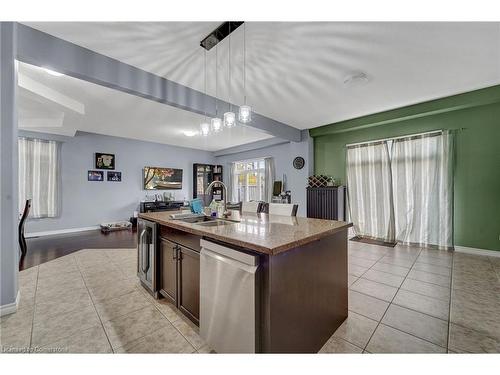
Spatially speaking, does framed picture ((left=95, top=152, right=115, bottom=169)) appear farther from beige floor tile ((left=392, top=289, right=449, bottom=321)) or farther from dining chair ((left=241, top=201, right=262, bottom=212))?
beige floor tile ((left=392, top=289, right=449, bottom=321))

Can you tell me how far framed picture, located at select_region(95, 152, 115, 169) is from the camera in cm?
577

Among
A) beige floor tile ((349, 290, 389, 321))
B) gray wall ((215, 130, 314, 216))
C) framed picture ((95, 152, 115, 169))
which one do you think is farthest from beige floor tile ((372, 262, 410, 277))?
framed picture ((95, 152, 115, 169))

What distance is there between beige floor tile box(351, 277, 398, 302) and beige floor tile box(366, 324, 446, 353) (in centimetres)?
58

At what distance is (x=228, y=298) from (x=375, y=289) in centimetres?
194

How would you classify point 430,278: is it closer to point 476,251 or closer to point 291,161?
point 476,251

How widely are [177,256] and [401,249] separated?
13.2ft

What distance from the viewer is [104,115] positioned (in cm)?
420

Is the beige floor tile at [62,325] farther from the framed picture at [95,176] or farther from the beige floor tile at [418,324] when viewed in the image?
the framed picture at [95,176]

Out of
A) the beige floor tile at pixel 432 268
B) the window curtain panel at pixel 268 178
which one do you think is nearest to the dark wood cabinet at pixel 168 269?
the beige floor tile at pixel 432 268

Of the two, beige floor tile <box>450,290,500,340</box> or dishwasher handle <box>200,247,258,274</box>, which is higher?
dishwasher handle <box>200,247,258,274</box>

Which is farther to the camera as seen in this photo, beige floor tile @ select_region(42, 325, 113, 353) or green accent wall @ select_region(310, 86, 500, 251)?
green accent wall @ select_region(310, 86, 500, 251)

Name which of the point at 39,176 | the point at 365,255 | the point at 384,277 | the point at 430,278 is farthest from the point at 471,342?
the point at 39,176

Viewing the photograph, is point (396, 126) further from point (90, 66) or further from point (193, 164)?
point (193, 164)

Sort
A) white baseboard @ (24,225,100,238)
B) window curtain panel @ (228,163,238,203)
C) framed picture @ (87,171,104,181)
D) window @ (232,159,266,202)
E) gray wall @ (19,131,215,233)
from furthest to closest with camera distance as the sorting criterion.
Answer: window curtain panel @ (228,163,238,203) < window @ (232,159,266,202) < framed picture @ (87,171,104,181) < gray wall @ (19,131,215,233) < white baseboard @ (24,225,100,238)
